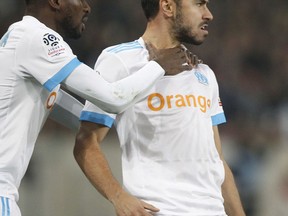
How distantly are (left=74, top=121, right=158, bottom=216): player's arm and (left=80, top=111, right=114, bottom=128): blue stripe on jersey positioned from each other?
20mm

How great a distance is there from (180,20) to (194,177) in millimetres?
779

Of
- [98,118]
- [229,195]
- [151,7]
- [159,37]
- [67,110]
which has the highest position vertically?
[151,7]

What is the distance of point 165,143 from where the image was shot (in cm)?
383

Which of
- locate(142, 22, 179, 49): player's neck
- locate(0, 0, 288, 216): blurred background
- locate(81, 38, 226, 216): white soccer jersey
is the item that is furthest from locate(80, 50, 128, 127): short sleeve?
locate(0, 0, 288, 216): blurred background

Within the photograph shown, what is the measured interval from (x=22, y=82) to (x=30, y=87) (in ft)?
0.14

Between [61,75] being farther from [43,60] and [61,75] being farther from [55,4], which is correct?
[55,4]

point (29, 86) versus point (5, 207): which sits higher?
point (29, 86)

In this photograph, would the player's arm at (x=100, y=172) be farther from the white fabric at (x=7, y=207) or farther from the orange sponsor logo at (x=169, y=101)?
the white fabric at (x=7, y=207)

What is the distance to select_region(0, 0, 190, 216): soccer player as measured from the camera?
11.5 ft

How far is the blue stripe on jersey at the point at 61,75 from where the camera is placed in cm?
353

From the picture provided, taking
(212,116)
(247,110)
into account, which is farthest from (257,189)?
(212,116)

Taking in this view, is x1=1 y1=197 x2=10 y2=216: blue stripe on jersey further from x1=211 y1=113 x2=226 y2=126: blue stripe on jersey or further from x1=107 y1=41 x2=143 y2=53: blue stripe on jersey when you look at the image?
x1=211 y1=113 x2=226 y2=126: blue stripe on jersey

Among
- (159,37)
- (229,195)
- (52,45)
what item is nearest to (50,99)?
(52,45)

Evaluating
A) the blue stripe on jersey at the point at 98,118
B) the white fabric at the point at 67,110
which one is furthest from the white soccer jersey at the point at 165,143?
the white fabric at the point at 67,110
